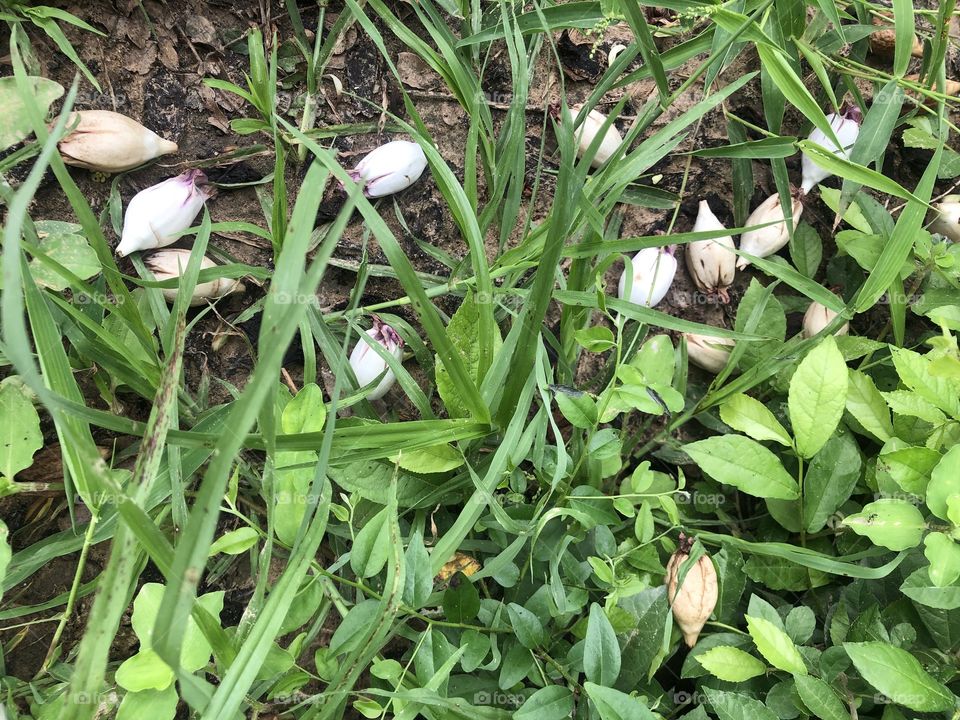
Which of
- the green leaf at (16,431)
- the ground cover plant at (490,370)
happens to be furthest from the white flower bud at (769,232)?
the green leaf at (16,431)

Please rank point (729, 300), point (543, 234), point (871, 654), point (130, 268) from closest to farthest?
point (871, 654), point (543, 234), point (130, 268), point (729, 300)

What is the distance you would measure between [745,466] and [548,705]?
12.6 inches

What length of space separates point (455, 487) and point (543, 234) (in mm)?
281

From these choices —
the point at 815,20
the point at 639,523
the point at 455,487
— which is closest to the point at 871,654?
the point at 639,523

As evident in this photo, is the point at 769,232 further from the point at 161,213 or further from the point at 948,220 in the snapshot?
the point at 161,213

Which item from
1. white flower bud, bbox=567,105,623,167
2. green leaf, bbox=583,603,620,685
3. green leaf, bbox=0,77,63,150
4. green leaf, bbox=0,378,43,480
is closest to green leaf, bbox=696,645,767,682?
green leaf, bbox=583,603,620,685

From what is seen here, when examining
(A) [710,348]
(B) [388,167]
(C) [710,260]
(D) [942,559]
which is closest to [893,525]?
(D) [942,559]

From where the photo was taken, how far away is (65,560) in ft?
2.57

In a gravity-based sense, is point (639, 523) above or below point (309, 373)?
below

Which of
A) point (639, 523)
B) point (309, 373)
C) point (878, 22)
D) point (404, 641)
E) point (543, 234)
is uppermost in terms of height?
point (878, 22)

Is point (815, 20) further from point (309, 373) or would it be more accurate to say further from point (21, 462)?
point (21, 462)

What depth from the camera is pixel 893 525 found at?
0.64 m

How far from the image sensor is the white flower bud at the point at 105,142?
79 centimetres

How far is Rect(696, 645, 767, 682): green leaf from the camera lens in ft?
2.17
